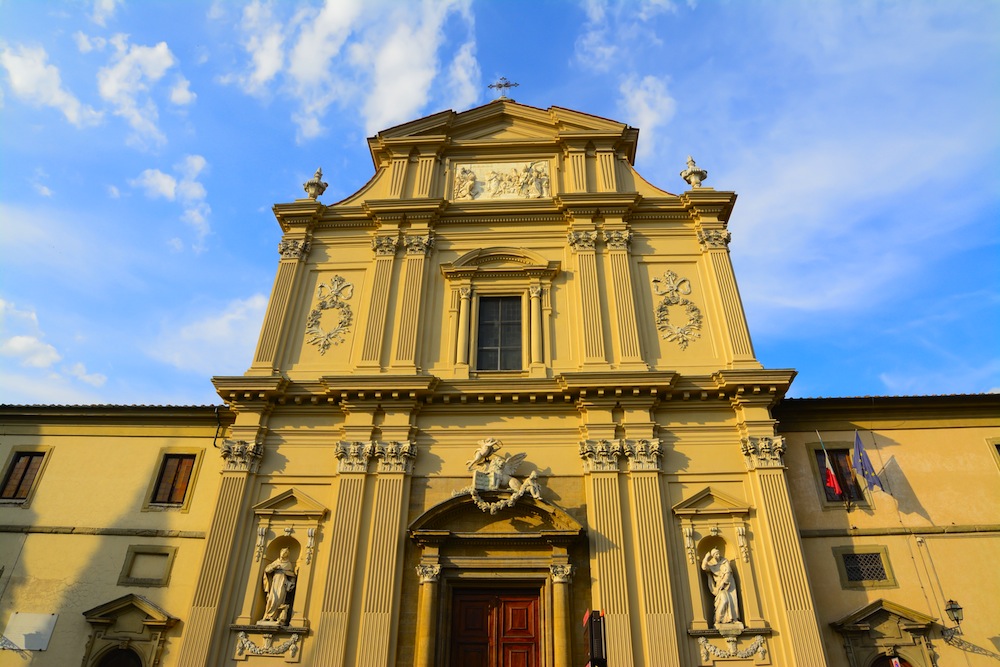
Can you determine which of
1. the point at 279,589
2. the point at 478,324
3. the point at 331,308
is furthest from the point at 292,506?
the point at 478,324

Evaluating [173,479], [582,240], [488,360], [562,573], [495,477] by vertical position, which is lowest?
[562,573]

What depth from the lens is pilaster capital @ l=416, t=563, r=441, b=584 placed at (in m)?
13.8

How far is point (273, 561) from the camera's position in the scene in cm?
1473

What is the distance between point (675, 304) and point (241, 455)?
37.1 ft

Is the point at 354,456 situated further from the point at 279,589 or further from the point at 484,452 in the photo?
the point at 279,589

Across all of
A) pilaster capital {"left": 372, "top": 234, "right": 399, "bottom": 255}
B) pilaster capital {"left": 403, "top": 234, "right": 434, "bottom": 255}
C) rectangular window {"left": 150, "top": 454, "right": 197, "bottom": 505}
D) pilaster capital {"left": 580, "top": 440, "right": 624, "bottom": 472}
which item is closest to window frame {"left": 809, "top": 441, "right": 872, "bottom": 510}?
pilaster capital {"left": 580, "top": 440, "right": 624, "bottom": 472}

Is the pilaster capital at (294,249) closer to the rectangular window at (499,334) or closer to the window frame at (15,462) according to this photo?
the rectangular window at (499,334)

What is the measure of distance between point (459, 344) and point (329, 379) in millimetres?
3341

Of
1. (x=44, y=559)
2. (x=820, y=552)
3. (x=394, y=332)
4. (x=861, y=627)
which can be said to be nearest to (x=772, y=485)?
(x=820, y=552)

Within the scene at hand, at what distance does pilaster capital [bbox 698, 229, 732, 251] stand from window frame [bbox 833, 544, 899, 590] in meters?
8.08

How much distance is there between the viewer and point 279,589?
1412 cm

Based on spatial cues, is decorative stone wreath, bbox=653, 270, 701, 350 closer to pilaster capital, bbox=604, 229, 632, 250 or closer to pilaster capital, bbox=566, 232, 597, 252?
pilaster capital, bbox=604, 229, 632, 250

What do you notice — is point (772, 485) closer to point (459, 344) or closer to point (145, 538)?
point (459, 344)

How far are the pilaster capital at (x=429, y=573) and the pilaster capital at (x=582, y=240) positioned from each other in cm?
905
